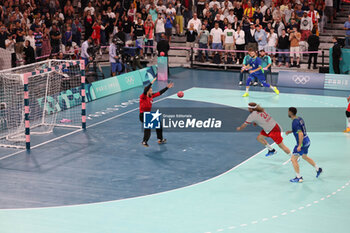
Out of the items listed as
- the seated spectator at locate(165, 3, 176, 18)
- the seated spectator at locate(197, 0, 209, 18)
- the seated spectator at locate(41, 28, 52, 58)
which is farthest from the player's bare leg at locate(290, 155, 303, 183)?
the seated spectator at locate(197, 0, 209, 18)

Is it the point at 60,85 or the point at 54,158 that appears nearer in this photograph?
the point at 54,158

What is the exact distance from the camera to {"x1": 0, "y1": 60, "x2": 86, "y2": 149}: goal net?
20.5 meters

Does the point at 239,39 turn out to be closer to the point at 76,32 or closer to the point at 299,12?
the point at 299,12

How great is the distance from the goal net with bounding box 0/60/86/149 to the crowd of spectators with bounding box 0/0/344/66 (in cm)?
630

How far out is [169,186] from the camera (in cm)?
1609

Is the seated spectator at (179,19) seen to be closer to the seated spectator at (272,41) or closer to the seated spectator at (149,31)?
the seated spectator at (149,31)

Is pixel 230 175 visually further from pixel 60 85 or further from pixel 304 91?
→ pixel 304 91

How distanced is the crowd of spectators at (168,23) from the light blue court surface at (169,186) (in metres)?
10.8

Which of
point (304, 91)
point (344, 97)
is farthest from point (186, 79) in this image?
point (344, 97)

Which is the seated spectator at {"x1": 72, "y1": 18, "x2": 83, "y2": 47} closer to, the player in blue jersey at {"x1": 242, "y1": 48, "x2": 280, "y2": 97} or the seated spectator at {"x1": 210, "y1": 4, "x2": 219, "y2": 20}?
the seated spectator at {"x1": 210, "y1": 4, "x2": 219, "y2": 20}

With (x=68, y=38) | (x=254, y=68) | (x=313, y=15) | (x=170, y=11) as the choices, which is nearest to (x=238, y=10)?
(x=170, y=11)

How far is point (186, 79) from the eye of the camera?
106ft

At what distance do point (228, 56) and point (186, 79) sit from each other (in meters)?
4.19

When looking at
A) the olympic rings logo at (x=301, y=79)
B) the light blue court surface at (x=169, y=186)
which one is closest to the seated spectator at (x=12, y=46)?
the light blue court surface at (x=169, y=186)
